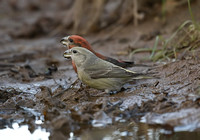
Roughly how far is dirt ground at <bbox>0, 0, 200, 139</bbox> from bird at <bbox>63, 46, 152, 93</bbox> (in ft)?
0.57

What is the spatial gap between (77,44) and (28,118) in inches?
75.8

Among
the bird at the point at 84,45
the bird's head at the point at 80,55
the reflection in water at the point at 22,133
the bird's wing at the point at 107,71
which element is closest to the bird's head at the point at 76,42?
the bird at the point at 84,45

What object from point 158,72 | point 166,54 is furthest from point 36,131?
point 166,54

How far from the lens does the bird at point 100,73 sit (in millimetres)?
6254

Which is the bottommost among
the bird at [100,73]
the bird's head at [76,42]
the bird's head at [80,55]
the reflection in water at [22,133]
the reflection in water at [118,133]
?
the reflection in water at [118,133]

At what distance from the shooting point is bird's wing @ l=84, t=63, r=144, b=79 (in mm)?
6250

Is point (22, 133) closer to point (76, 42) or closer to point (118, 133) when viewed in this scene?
point (118, 133)

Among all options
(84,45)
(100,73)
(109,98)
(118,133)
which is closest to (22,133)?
(118,133)

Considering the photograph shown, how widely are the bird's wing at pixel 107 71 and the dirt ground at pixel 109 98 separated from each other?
0.95 feet

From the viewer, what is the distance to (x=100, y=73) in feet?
20.7

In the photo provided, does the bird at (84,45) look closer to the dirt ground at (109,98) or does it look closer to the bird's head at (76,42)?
the bird's head at (76,42)

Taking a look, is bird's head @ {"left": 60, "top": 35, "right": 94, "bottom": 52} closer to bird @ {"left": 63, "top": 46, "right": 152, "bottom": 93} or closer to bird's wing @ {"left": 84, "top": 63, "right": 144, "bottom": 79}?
bird @ {"left": 63, "top": 46, "right": 152, "bottom": 93}

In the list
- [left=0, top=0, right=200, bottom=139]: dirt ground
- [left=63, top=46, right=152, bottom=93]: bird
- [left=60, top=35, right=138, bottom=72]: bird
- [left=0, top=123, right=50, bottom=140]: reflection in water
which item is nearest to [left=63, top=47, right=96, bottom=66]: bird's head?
[left=63, top=46, right=152, bottom=93]: bird

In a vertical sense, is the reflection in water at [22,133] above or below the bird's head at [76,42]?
below
